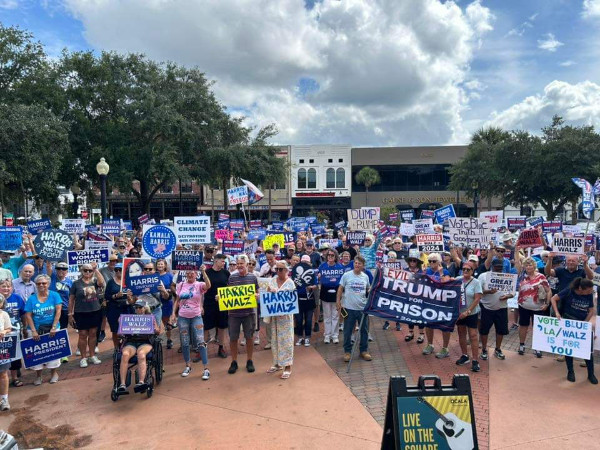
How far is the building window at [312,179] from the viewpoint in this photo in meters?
49.5

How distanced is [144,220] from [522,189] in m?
29.1

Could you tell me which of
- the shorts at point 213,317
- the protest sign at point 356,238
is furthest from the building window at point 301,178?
the shorts at point 213,317

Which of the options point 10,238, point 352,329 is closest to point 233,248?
point 352,329

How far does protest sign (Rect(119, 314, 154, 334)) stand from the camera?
6184 mm

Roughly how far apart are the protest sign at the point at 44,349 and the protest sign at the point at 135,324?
131cm

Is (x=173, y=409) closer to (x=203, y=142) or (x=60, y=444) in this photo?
(x=60, y=444)

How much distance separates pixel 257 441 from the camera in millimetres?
4965

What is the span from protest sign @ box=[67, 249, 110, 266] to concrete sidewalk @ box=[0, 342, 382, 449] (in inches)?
102

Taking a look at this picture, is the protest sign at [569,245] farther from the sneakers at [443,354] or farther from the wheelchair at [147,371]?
the wheelchair at [147,371]

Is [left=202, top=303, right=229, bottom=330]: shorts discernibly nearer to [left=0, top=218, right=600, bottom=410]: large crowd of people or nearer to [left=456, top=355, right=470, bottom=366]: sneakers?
[left=0, top=218, right=600, bottom=410]: large crowd of people

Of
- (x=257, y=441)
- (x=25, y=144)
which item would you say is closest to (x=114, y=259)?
(x=257, y=441)

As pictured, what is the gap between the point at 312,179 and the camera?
163ft

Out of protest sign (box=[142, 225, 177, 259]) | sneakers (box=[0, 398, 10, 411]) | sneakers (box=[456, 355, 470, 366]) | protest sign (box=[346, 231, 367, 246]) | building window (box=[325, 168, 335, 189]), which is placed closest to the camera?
sneakers (box=[0, 398, 10, 411])

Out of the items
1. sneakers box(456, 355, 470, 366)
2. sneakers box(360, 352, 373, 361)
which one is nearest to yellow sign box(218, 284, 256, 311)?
sneakers box(360, 352, 373, 361)
